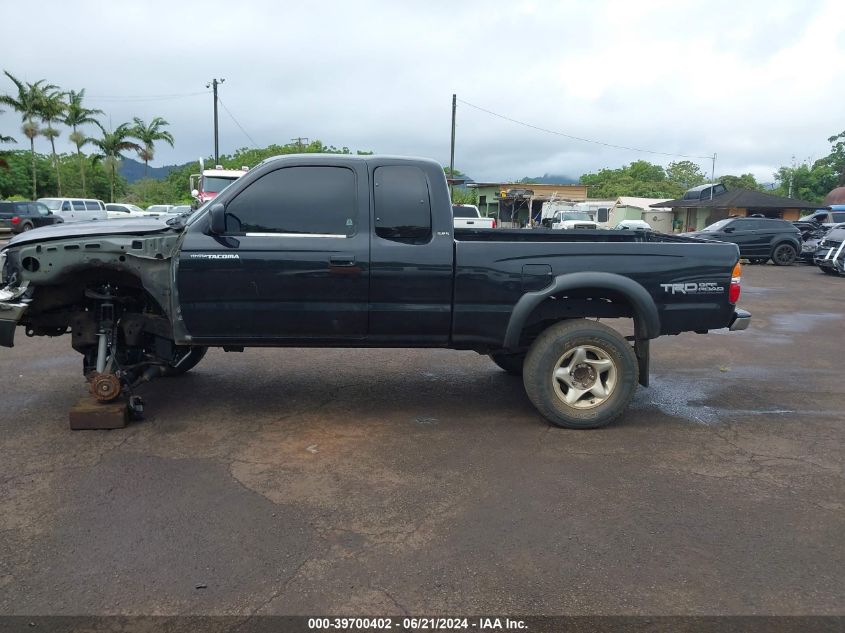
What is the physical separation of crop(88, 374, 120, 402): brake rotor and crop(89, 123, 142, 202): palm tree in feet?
156

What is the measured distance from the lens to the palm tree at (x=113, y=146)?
46.3 m

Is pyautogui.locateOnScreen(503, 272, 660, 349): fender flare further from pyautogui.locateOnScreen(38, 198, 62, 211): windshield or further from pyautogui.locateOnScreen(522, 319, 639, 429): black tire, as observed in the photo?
pyautogui.locateOnScreen(38, 198, 62, 211): windshield

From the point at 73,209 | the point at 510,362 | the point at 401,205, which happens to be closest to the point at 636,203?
the point at 73,209

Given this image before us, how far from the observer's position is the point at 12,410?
17.0 ft

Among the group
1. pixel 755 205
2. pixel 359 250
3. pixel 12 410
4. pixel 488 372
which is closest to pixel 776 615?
pixel 359 250

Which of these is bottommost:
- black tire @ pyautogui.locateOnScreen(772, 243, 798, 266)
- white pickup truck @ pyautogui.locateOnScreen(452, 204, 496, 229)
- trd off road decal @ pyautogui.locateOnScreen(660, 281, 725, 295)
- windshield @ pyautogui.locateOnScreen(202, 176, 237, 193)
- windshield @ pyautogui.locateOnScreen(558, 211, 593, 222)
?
black tire @ pyautogui.locateOnScreen(772, 243, 798, 266)

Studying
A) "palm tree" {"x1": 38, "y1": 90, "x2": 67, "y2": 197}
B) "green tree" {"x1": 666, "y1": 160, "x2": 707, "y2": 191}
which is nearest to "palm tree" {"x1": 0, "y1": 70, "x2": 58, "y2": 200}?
"palm tree" {"x1": 38, "y1": 90, "x2": 67, "y2": 197}

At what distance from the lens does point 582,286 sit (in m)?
4.80

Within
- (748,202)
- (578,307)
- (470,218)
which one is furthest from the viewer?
(748,202)

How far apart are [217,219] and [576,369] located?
290 cm

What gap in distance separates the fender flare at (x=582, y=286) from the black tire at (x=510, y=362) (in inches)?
53.0

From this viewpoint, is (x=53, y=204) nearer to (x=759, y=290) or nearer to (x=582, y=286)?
(x=759, y=290)

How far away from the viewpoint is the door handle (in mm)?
4680

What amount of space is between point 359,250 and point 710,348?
5.48m
